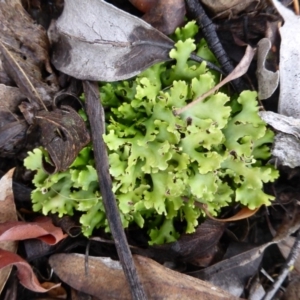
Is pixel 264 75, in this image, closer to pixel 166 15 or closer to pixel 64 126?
pixel 166 15

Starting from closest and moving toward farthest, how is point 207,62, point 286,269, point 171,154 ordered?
point 171,154 < point 207,62 < point 286,269

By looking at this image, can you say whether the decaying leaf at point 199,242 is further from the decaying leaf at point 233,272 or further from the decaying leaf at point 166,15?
the decaying leaf at point 166,15

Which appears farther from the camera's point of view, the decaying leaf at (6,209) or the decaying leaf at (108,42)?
the decaying leaf at (6,209)

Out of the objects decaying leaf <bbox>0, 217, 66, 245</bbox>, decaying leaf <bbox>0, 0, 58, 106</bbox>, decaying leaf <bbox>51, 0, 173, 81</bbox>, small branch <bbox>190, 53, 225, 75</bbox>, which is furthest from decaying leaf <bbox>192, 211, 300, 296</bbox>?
decaying leaf <bbox>0, 0, 58, 106</bbox>

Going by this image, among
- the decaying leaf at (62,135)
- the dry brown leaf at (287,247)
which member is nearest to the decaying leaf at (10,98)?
the decaying leaf at (62,135)

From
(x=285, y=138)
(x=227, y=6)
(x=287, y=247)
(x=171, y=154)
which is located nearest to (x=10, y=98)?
(x=171, y=154)

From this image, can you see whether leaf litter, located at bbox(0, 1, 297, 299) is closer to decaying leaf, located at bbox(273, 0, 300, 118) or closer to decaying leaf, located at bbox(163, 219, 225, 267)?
decaying leaf, located at bbox(163, 219, 225, 267)
